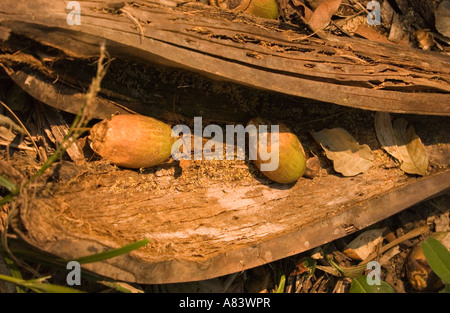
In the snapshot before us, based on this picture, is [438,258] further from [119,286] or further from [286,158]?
[119,286]

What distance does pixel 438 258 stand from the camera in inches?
84.7

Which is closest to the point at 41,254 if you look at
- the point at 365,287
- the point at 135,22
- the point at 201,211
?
the point at 201,211

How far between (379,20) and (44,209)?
236 centimetres

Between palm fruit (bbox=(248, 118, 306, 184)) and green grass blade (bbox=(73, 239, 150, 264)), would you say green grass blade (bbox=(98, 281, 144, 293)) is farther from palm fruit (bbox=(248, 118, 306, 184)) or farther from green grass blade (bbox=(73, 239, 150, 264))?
palm fruit (bbox=(248, 118, 306, 184))

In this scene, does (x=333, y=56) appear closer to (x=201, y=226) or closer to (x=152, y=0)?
(x=152, y=0)

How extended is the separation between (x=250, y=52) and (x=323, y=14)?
0.80 meters

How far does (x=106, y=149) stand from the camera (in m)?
1.63

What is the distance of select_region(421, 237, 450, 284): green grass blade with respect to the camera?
213 centimetres

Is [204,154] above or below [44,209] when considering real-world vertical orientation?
above

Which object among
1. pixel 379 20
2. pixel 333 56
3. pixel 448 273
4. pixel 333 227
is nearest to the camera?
pixel 333 56

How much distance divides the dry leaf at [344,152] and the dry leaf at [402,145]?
17 centimetres

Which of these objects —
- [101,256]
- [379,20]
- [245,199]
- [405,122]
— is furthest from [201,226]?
[379,20]

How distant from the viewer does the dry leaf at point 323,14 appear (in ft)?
6.91

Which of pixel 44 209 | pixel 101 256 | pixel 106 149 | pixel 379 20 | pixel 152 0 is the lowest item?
pixel 101 256
